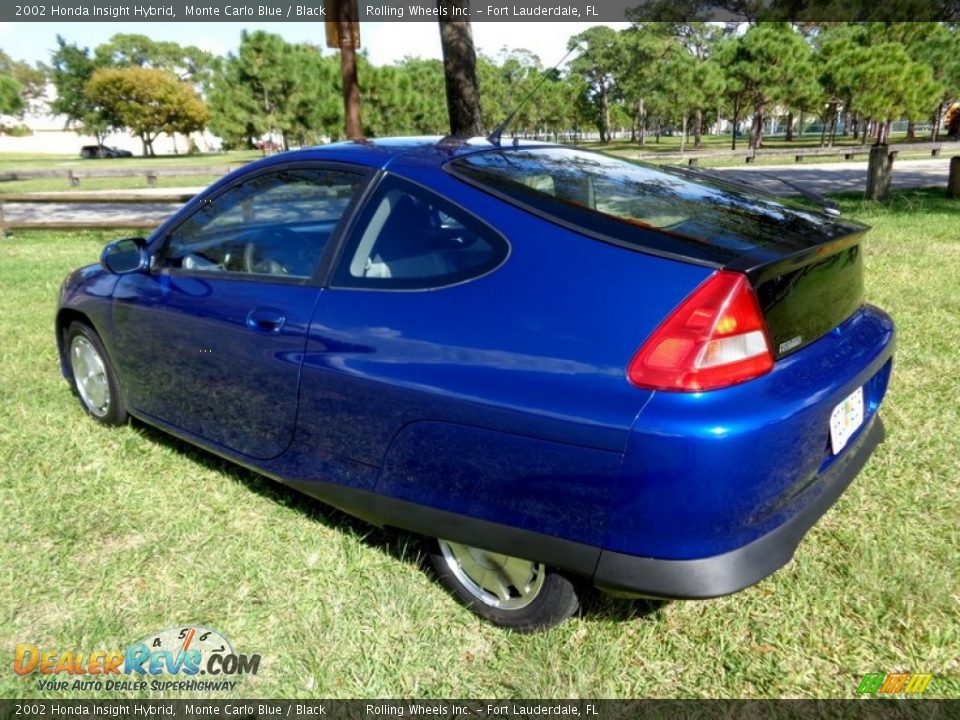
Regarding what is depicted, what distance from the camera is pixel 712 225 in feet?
6.51

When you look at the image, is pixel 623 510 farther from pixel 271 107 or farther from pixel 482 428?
pixel 271 107

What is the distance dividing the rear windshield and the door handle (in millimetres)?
769

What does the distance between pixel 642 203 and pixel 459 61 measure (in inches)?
239

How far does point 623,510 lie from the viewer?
1.66 metres

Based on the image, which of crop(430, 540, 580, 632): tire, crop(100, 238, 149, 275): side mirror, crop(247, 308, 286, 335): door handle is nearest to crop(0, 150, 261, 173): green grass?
crop(100, 238, 149, 275): side mirror

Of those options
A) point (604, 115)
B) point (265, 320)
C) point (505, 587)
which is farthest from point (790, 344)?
point (604, 115)

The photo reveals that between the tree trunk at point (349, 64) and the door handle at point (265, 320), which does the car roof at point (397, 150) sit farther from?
the tree trunk at point (349, 64)

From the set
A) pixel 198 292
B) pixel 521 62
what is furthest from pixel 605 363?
pixel 521 62

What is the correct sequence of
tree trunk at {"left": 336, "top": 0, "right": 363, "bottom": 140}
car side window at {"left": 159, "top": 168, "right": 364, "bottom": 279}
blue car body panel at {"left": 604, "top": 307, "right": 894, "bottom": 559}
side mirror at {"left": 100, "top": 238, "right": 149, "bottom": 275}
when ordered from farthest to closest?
1. tree trunk at {"left": 336, "top": 0, "right": 363, "bottom": 140}
2. side mirror at {"left": 100, "top": 238, "right": 149, "bottom": 275}
3. car side window at {"left": 159, "top": 168, "right": 364, "bottom": 279}
4. blue car body panel at {"left": 604, "top": 307, "right": 894, "bottom": 559}

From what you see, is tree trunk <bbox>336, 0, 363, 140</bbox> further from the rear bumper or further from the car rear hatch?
the rear bumper

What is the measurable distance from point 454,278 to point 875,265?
228 inches

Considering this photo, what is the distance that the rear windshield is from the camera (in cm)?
183

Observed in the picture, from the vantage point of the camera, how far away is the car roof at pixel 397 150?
2.35m

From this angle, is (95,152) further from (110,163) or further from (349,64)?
(349,64)
